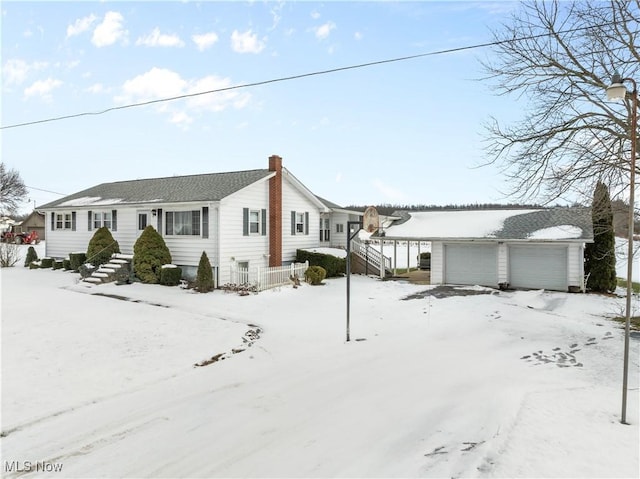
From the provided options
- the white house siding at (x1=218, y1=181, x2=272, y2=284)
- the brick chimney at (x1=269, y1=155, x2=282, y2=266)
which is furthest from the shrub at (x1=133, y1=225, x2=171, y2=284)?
the brick chimney at (x1=269, y1=155, x2=282, y2=266)

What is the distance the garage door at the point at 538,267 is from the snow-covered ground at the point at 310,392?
18.0 feet

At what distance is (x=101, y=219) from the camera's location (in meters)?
23.2

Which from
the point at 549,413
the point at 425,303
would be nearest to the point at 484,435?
the point at 549,413

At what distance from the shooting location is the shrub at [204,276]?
56.5 feet

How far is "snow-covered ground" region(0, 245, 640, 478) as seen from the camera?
477cm

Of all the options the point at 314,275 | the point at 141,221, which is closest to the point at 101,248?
the point at 141,221

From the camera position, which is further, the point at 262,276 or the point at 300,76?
the point at 262,276

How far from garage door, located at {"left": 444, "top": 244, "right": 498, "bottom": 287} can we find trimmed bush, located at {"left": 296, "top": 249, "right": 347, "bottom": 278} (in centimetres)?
631

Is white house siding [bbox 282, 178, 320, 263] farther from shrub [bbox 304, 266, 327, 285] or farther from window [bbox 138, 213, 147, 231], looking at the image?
window [bbox 138, 213, 147, 231]

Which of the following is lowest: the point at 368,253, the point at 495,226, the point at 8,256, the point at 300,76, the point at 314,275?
the point at 314,275

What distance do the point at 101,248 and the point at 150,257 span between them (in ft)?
13.4

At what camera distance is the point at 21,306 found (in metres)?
12.9

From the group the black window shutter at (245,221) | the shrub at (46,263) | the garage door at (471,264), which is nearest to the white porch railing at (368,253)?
the garage door at (471,264)

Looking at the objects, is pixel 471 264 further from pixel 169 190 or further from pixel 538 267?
pixel 169 190
